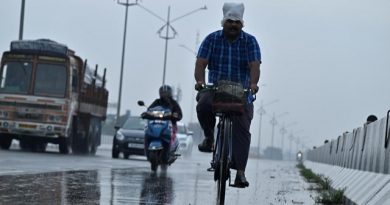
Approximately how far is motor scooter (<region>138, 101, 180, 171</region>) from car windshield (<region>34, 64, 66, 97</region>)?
11.0 metres

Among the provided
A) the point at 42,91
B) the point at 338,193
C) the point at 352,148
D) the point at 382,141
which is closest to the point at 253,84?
the point at 382,141

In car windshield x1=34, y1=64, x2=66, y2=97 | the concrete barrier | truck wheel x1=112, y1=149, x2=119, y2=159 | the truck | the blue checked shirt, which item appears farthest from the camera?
truck wheel x1=112, y1=149, x2=119, y2=159

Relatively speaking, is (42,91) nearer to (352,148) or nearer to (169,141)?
(169,141)

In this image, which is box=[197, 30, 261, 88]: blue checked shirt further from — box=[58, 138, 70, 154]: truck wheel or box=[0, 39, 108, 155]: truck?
box=[58, 138, 70, 154]: truck wheel

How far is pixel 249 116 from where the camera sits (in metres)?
9.30

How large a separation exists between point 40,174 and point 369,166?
17.0ft

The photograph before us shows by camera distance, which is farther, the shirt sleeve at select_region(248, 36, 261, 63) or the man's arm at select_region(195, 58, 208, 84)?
the shirt sleeve at select_region(248, 36, 261, 63)

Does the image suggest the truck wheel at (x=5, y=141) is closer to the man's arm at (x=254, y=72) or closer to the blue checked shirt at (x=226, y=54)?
the blue checked shirt at (x=226, y=54)

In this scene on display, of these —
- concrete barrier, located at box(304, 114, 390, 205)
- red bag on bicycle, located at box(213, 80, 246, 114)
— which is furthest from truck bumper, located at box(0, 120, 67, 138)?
red bag on bicycle, located at box(213, 80, 246, 114)

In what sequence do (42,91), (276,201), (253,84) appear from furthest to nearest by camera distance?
(42,91), (276,201), (253,84)

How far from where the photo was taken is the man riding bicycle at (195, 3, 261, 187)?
9188mm

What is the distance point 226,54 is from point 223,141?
0.98 metres

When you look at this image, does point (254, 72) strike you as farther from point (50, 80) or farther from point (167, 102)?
point (50, 80)

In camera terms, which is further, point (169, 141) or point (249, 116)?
point (169, 141)
